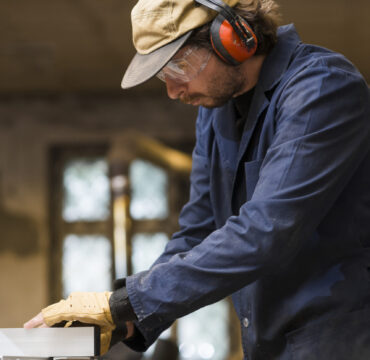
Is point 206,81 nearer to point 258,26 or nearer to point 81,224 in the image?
point 258,26

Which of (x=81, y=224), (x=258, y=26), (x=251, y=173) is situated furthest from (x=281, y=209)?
(x=81, y=224)

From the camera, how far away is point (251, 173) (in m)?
1.45

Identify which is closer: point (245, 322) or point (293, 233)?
point (293, 233)

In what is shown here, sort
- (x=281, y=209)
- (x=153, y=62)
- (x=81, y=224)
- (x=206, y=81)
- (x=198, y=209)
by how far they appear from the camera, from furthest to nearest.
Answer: (x=81, y=224), (x=198, y=209), (x=206, y=81), (x=153, y=62), (x=281, y=209)

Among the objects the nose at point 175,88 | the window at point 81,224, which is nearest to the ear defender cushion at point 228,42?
the nose at point 175,88

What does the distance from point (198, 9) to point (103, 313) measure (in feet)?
2.22

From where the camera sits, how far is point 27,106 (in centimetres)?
572

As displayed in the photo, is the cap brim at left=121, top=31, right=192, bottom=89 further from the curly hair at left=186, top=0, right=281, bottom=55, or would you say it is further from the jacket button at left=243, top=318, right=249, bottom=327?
the jacket button at left=243, top=318, right=249, bottom=327

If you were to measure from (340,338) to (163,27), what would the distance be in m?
0.75

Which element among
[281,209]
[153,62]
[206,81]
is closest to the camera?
[281,209]

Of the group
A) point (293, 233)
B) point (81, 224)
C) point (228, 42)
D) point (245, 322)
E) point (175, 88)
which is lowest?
point (81, 224)

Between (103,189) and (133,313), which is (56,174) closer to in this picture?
(103,189)

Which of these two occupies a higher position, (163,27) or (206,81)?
(163,27)

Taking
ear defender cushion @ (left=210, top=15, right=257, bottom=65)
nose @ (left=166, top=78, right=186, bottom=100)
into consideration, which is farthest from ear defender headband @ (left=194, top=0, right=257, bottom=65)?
nose @ (left=166, top=78, right=186, bottom=100)
